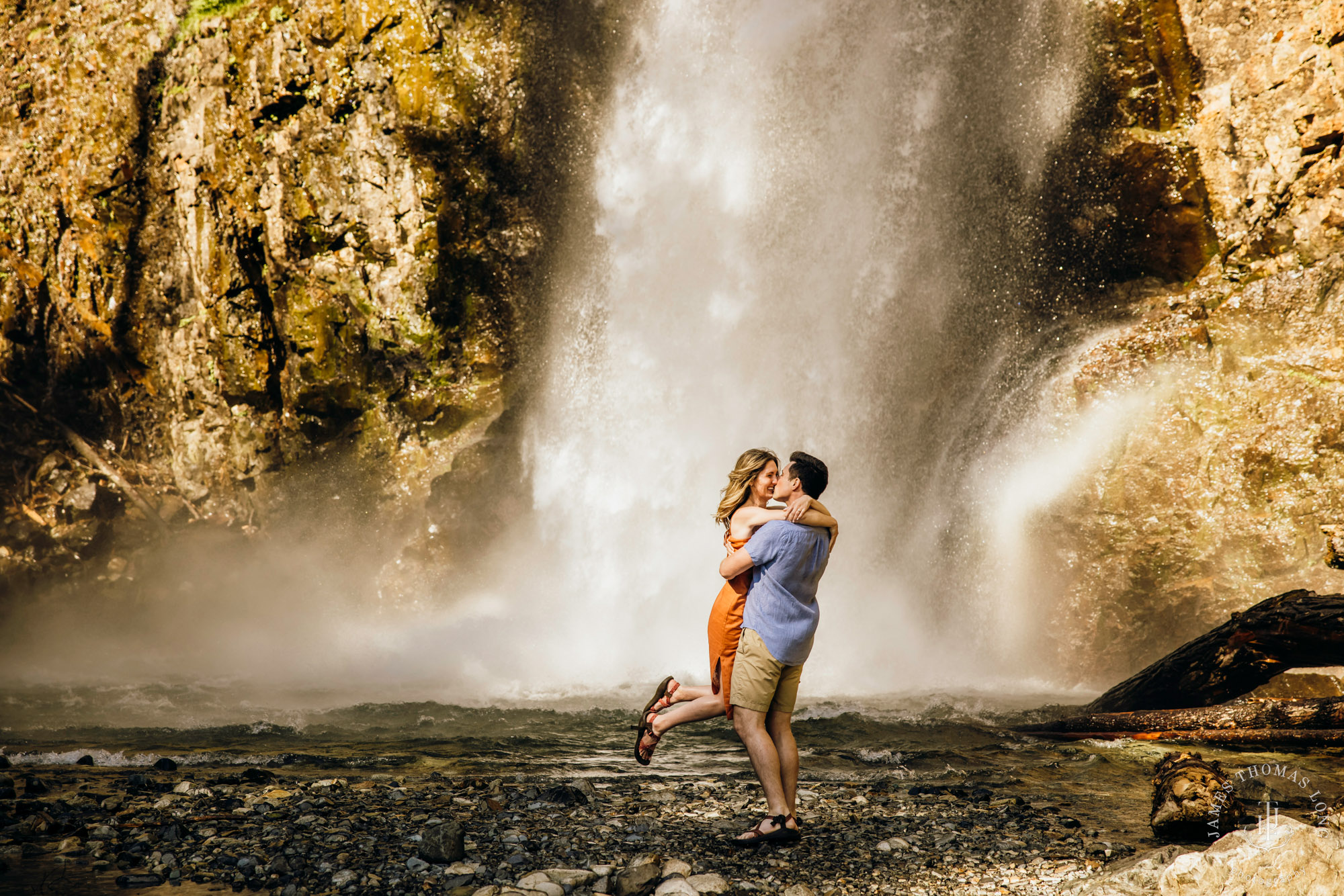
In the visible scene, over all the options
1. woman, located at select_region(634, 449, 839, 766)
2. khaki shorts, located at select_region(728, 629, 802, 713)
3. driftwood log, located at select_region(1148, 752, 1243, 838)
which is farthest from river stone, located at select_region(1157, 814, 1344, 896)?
woman, located at select_region(634, 449, 839, 766)

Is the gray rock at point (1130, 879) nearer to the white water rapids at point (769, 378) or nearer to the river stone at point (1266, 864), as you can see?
the river stone at point (1266, 864)

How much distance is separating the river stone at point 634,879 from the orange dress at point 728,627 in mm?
A: 862

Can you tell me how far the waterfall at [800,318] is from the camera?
39.2 ft

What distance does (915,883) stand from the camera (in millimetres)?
3436

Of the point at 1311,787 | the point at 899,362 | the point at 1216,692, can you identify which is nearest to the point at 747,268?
the point at 899,362

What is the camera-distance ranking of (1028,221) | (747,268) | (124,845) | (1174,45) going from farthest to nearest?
(747,268), (1028,221), (1174,45), (124,845)

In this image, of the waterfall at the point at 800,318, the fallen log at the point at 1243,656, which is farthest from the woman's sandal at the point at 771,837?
the waterfall at the point at 800,318

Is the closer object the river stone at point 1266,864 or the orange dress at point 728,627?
the river stone at point 1266,864

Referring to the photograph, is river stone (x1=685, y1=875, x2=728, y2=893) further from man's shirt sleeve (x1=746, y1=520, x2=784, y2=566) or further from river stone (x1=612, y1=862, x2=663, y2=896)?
man's shirt sleeve (x1=746, y1=520, x2=784, y2=566)

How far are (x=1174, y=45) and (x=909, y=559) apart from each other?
7.99m

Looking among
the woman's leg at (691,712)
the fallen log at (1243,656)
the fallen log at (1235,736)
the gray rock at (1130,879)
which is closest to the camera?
the gray rock at (1130,879)

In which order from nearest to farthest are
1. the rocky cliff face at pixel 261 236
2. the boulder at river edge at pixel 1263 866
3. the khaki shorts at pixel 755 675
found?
1. the boulder at river edge at pixel 1263 866
2. the khaki shorts at pixel 755 675
3. the rocky cliff face at pixel 261 236

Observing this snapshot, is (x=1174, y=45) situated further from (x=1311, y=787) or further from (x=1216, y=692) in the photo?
(x=1311, y=787)

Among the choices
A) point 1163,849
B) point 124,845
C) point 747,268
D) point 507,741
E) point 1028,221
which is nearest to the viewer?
point 1163,849
